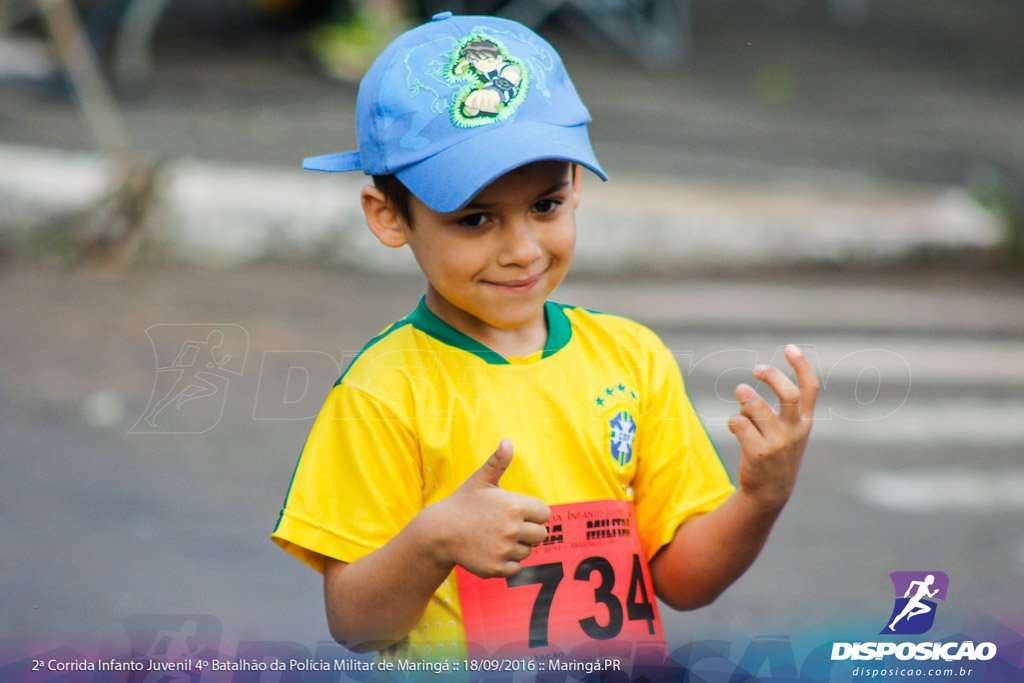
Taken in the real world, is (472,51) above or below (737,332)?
above

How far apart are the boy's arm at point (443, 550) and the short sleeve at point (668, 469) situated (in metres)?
0.35

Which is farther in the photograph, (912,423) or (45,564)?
(912,423)

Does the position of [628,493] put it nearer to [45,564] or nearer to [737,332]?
[45,564]

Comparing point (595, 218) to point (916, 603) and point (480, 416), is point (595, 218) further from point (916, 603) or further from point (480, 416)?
point (480, 416)

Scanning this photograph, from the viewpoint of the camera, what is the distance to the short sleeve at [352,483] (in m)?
1.49

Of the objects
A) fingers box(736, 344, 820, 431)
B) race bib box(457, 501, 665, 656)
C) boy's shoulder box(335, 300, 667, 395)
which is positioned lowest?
race bib box(457, 501, 665, 656)

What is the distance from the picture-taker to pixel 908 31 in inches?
393

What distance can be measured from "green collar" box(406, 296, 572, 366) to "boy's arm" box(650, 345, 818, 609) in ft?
1.04

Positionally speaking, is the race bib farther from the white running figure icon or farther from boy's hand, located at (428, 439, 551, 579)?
the white running figure icon

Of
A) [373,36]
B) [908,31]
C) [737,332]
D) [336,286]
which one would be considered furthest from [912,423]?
[908,31]

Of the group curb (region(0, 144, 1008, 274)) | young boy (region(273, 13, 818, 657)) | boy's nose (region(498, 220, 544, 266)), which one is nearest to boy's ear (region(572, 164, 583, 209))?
young boy (region(273, 13, 818, 657))

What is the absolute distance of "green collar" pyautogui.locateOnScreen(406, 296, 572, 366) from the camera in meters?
Answer: 1.59

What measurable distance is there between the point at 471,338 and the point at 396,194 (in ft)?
0.82

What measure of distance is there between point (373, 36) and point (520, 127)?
666cm
